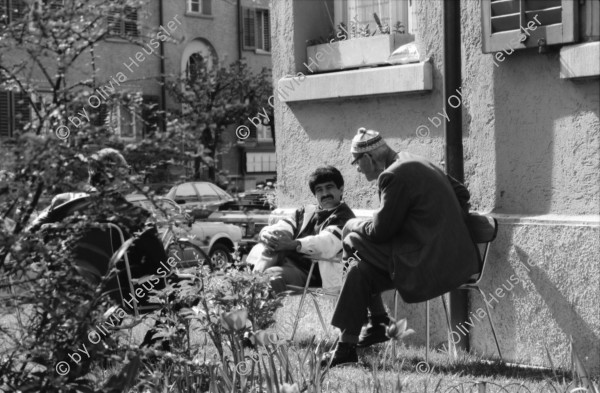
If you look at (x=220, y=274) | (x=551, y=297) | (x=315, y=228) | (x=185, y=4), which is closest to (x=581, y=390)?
(x=220, y=274)

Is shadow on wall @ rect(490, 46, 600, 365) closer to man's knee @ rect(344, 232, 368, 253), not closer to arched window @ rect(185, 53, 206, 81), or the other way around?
man's knee @ rect(344, 232, 368, 253)

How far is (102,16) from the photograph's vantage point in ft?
11.5

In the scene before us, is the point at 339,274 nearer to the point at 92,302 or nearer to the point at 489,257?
the point at 489,257

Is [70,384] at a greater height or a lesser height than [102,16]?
lesser

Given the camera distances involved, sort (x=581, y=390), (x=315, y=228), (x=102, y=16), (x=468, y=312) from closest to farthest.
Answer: (x=102, y=16) → (x=581, y=390) → (x=468, y=312) → (x=315, y=228)

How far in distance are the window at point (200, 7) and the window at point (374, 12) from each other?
97.8 feet

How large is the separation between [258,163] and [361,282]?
33.3m

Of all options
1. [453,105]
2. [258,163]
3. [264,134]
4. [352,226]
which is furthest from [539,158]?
[264,134]

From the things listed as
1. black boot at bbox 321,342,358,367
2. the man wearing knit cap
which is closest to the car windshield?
the man wearing knit cap

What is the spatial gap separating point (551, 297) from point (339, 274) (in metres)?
1.53

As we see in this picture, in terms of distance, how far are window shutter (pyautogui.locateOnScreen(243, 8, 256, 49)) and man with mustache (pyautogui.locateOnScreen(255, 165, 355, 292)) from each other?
3214 centimetres

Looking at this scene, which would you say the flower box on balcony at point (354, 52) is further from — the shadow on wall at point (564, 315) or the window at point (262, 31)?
the window at point (262, 31)

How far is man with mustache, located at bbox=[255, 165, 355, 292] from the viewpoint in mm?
7777

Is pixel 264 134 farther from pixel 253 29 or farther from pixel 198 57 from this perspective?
pixel 198 57
